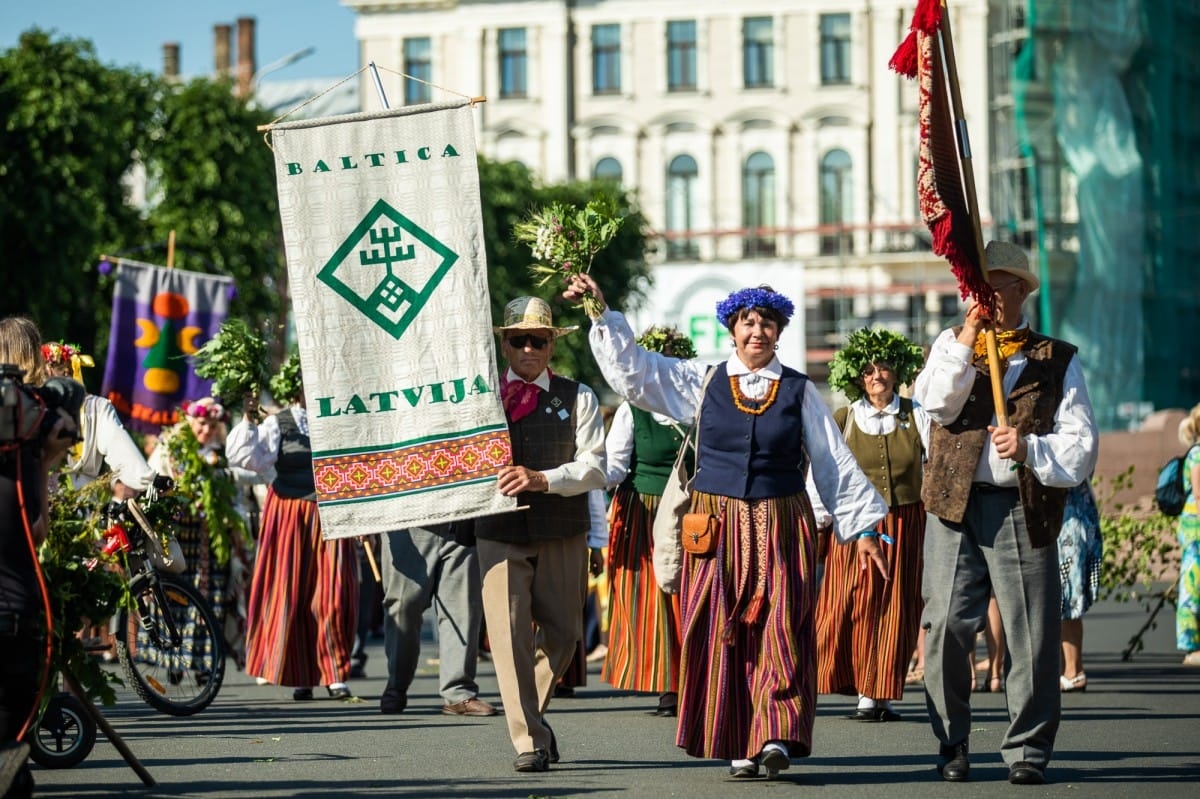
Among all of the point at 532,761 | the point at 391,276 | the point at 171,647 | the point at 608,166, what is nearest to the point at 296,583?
the point at 171,647

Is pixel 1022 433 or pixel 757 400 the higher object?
pixel 757 400

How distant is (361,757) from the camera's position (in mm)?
9539

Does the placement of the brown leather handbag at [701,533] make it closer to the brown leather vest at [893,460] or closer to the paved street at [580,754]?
the paved street at [580,754]

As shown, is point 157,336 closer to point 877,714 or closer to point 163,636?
point 163,636

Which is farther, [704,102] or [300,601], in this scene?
[704,102]

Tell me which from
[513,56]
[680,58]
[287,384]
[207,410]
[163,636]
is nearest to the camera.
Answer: [163,636]

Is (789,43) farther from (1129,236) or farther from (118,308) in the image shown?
(118,308)

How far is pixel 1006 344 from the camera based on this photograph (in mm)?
8766

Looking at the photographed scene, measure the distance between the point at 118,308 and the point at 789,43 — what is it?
1936 inches

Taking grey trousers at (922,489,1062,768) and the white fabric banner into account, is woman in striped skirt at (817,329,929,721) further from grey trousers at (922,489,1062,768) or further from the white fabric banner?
the white fabric banner

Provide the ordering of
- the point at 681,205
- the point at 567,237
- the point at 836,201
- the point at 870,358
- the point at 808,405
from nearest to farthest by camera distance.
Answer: the point at 808,405 < the point at 567,237 < the point at 870,358 < the point at 836,201 < the point at 681,205

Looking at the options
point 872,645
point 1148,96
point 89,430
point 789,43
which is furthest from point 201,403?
point 789,43

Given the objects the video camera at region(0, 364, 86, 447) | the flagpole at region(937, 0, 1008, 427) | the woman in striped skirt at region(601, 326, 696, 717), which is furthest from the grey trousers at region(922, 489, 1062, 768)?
the video camera at region(0, 364, 86, 447)

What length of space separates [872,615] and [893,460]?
33.8 inches
